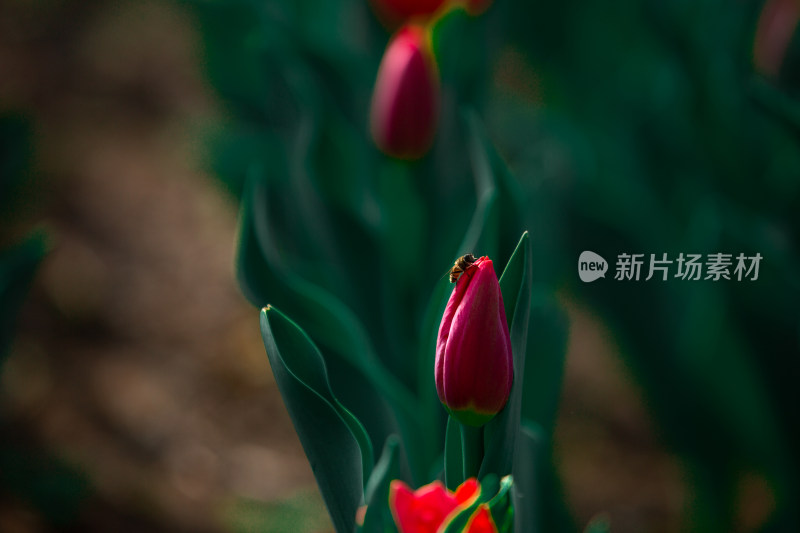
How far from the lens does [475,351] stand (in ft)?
0.96

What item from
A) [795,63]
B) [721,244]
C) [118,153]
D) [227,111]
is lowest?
[721,244]

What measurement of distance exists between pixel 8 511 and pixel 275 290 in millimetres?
610

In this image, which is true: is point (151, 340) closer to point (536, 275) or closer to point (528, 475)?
point (536, 275)

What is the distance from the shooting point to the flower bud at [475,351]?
29 cm

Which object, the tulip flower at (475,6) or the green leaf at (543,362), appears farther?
the tulip flower at (475,6)

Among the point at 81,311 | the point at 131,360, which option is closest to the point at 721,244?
the point at 131,360

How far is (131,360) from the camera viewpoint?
117 centimetres

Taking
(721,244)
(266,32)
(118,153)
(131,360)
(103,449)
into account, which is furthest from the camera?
(118,153)

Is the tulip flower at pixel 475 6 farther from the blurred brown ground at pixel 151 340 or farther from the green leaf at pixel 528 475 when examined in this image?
the green leaf at pixel 528 475

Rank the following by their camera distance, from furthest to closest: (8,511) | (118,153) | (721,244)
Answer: (118,153) < (8,511) < (721,244)

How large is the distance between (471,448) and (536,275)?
0.34m

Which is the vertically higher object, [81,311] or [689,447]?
[81,311]

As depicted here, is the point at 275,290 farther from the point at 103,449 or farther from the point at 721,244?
the point at 103,449

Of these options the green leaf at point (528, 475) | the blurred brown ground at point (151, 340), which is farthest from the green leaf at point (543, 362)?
the blurred brown ground at point (151, 340)
